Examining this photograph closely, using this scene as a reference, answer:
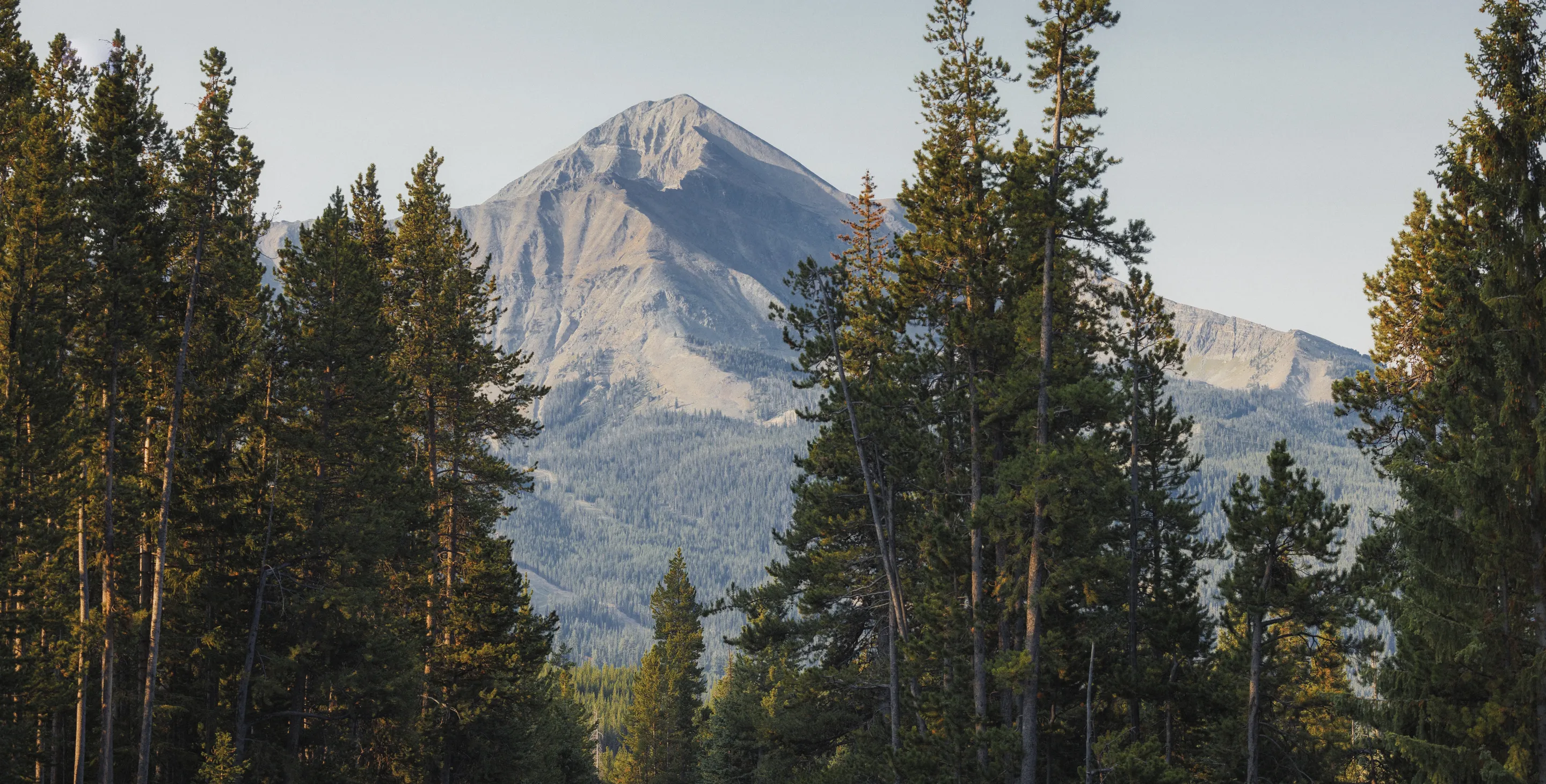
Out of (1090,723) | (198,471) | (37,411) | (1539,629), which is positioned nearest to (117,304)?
(37,411)

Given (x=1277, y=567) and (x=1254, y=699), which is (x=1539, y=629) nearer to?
(x=1277, y=567)

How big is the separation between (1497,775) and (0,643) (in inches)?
902

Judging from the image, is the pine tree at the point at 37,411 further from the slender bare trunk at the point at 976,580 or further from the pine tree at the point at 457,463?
the slender bare trunk at the point at 976,580

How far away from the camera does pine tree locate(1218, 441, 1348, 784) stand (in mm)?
21094

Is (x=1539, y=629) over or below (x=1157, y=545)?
below

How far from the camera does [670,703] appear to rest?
6325 centimetres

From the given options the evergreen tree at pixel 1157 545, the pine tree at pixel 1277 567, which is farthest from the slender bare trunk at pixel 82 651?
the pine tree at pixel 1277 567

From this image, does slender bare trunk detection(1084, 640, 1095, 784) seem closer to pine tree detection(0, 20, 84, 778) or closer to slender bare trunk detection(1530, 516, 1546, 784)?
slender bare trunk detection(1530, 516, 1546, 784)

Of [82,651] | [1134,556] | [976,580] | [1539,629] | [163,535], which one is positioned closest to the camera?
[1539,629]

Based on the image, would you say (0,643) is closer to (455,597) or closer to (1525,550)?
(455,597)

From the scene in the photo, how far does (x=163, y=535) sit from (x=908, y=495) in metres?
16.5

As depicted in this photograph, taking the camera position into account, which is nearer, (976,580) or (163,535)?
(163,535)

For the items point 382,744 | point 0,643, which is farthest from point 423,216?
point 0,643

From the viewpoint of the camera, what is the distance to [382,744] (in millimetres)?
28516
